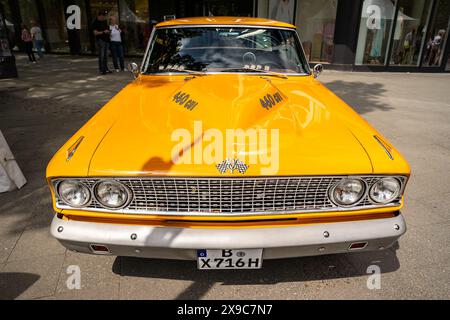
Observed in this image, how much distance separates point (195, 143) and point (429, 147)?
4817 millimetres

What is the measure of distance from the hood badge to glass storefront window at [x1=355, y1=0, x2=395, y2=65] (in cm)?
1245

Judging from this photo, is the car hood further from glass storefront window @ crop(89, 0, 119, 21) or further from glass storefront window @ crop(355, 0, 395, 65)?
glass storefront window @ crop(89, 0, 119, 21)

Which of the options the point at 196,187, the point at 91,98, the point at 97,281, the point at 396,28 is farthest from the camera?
the point at 396,28

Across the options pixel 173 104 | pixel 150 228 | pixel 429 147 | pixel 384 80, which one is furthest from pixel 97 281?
pixel 384 80

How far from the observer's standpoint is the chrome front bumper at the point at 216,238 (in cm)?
196

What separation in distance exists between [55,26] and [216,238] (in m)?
18.7

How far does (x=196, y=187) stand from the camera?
197 cm

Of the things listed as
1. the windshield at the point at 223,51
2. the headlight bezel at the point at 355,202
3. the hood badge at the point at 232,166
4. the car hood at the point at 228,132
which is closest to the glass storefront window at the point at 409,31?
the windshield at the point at 223,51

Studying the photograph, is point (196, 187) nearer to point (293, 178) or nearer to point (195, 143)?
point (195, 143)

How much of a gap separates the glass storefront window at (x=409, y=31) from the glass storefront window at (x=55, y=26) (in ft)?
50.7

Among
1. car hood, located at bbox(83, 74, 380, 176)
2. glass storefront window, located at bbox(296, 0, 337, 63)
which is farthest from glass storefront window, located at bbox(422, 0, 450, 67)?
car hood, located at bbox(83, 74, 380, 176)

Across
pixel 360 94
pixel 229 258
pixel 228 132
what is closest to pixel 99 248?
pixel 229 258

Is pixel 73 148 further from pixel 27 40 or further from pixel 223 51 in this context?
pixel 27 40

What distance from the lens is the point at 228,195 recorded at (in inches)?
78.6
